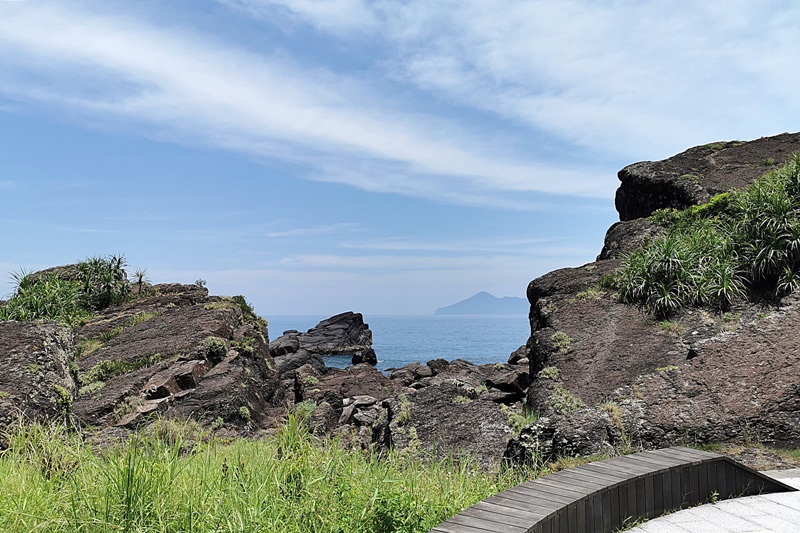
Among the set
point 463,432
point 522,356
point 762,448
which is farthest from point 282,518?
point 522,356

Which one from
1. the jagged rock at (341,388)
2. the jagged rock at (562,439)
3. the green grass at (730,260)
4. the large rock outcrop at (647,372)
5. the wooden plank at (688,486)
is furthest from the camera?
the jagged rock at (341,388)

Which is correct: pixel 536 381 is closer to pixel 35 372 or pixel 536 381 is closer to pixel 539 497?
pixel 539 497

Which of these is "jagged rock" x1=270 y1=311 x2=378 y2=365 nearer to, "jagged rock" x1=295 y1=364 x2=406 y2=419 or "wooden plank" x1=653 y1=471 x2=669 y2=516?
"jagged rock" x1=295 y1=364 x2=406 y2=419

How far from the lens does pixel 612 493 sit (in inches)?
196

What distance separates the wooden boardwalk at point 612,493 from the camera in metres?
4.18

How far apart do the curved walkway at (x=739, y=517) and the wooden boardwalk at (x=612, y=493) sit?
0.34ft

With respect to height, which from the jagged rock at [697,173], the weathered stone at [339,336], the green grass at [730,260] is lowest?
the weathered stone at [339,336]

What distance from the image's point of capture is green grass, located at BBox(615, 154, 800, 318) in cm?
1003

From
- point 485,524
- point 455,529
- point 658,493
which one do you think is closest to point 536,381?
point 658,493

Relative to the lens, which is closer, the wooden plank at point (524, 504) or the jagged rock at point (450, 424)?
the wooden plank at point (524, 504)

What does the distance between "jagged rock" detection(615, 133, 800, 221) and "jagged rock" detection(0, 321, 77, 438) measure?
40.7ft

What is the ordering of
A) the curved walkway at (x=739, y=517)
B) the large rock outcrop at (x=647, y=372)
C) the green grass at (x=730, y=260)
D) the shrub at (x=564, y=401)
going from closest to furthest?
the curved walkway at (x=739, y=517) < the large rock outcrop at (x=647, y=372) < the shrub at (x=564, y=401) < the green grass at (x=730, y=260)

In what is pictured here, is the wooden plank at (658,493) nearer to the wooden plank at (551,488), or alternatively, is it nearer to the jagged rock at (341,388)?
the wooden plank at (551,488)

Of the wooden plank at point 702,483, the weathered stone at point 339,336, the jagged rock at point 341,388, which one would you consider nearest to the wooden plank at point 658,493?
the wooden plank at point 702,483
